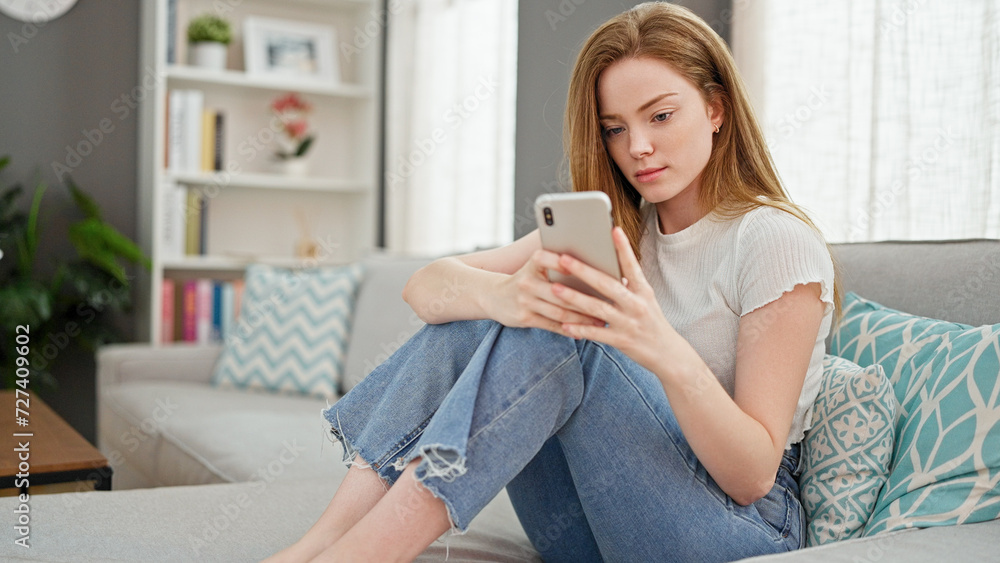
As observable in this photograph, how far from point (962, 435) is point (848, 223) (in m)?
0.86

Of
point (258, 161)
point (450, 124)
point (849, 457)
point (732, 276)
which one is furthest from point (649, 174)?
point (258, 161)

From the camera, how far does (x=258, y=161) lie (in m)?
3.41

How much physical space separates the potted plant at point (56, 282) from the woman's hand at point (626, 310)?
7.74ft

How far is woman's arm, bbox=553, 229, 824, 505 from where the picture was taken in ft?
2.98

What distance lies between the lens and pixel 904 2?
1683 mm

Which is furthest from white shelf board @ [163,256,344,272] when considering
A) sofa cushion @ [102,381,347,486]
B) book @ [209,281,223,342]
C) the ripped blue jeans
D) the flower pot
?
the ripped blue jeans

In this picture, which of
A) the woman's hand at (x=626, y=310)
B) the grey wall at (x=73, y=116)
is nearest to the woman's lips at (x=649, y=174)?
the woman's hand at (x=626, y=310)

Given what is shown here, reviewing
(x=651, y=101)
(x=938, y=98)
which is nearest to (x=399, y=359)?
(x=651, y=101)

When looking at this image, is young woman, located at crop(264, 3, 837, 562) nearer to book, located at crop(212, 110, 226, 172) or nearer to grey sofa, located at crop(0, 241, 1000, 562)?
grey sofa, located at crop(0, 241, 1000, 562)

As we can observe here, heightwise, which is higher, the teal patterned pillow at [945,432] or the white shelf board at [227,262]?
the white shelf board at [227,262]

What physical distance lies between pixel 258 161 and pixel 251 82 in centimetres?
34

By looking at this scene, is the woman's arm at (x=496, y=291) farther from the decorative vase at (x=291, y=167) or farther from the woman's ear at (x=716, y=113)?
the decorative vase at (x=291, y=167)

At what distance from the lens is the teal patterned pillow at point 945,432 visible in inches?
39.4

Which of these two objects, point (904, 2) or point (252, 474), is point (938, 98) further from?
point (252, 474)
